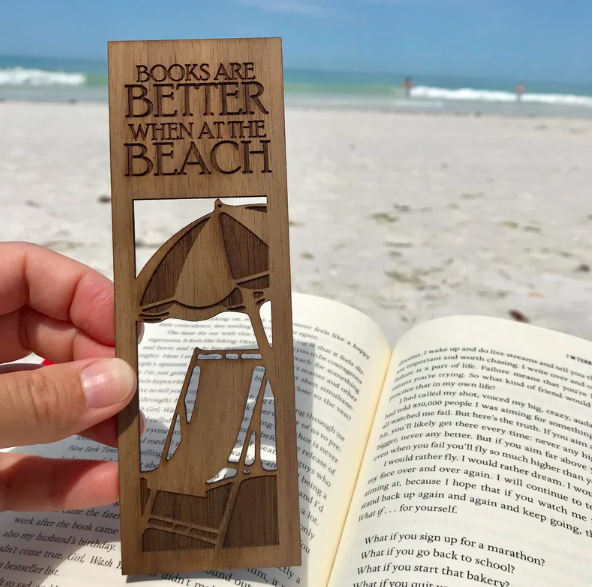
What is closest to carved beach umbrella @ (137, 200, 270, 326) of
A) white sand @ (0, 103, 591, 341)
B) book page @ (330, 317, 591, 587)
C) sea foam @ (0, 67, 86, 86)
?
book page @ (330, 317, 591, 587)

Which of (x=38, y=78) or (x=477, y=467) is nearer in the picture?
(x=477, y=467)

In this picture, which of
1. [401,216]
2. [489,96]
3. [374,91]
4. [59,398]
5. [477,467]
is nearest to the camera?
[59,398]

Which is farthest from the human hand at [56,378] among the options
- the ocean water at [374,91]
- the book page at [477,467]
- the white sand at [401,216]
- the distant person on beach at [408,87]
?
the distant person on beach at [408,87]

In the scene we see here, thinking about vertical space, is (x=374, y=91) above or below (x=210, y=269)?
above

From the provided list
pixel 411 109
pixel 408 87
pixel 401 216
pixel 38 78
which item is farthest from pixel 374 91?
pixel 401 216

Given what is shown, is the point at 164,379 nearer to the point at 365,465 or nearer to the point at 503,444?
the point at 365,465

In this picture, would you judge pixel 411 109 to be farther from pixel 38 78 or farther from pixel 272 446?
pixel 272 446

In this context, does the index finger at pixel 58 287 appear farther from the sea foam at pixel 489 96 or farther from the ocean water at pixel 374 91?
the sea foam at pixel 489 96

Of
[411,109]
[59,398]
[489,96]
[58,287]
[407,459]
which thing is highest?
[489,96]
